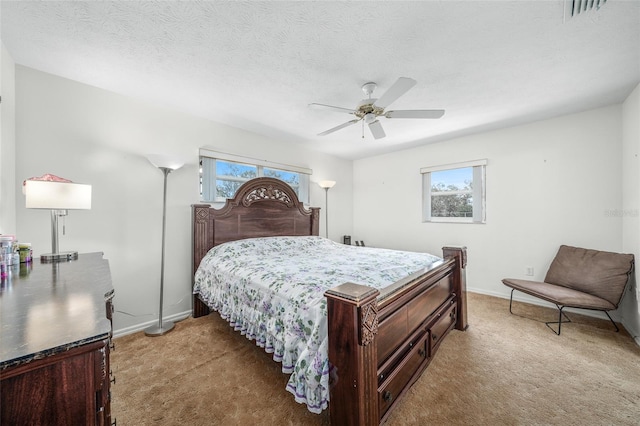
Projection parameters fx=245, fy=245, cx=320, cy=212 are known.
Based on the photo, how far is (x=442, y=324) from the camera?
2248 mm

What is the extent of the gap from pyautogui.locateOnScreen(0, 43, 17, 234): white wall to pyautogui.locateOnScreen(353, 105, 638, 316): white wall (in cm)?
479

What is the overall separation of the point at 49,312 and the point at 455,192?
4.53 metres

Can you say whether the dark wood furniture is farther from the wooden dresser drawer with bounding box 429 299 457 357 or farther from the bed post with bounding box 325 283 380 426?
the wooden dresser drawer with bounding box 429 299 457 357

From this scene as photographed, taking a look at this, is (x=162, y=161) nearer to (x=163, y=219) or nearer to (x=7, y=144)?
(x=163, y=219)

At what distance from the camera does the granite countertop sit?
0.58 metres

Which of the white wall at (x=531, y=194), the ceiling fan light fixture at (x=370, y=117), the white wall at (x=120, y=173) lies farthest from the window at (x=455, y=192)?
the white wall at (x=120, y=173)

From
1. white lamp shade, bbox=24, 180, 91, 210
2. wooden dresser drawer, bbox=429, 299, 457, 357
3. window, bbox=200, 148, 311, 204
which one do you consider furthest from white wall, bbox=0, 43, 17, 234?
wooden dresser drawer, bbox=429, 299, 457, 357

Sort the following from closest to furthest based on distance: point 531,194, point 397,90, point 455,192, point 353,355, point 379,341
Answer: point 353,355
point 379,341
point 397,90
point 531,194
point 455,192

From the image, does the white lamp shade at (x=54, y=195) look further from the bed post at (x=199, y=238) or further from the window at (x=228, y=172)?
the window at (x=228, y=172)

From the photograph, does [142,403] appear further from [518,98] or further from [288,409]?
[518,98]

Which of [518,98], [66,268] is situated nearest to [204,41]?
[66,268]

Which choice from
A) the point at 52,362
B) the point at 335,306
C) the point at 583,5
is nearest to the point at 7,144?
the point at 52,362

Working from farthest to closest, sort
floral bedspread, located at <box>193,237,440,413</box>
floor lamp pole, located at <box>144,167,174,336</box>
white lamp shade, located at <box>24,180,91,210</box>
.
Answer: floor lamp pole, located at <box>144,167,174,336</box> < white lamp shade, located at <box>24,180,91,210</box> < floral bedspread, located at <box>193,237,440,413</box>

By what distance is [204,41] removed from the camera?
1784 mm
